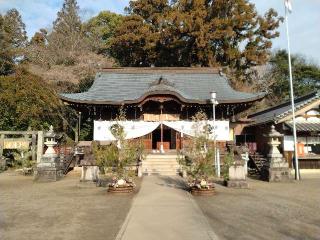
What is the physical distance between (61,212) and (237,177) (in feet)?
24.3

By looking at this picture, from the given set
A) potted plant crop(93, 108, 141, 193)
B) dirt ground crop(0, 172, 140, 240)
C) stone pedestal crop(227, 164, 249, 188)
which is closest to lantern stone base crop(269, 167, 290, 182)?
stone pedestal crop(227, 164, 249, 188)

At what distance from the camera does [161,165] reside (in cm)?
1988

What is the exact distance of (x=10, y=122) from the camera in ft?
80.6

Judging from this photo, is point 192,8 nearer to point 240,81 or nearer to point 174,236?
point 240,81

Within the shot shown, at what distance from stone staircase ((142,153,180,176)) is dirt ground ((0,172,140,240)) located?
5559 millimetres

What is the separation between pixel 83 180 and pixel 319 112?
16172mm

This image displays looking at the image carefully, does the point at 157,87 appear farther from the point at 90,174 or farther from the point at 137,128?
the point at 90,174

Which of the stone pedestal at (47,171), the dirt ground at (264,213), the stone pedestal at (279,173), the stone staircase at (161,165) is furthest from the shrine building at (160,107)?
the dirt ground at (264,213)

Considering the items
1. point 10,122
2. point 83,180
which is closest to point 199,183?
→ point 83,180

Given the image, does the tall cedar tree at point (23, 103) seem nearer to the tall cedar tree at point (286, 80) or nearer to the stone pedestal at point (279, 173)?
the stone pedestal at point (279, 173)

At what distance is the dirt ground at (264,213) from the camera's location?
23.4 ft

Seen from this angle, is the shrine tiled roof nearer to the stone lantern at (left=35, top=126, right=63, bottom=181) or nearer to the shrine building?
the shrine building

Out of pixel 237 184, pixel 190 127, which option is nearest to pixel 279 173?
pixel 237 184

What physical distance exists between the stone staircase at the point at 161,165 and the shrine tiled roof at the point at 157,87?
3.78 metres
